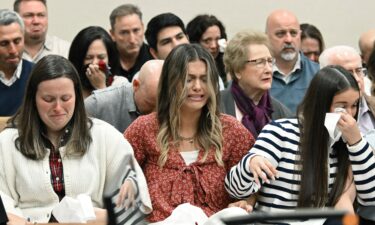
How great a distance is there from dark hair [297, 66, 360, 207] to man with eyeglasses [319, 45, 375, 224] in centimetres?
15

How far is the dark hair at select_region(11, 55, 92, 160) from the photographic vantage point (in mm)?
4012

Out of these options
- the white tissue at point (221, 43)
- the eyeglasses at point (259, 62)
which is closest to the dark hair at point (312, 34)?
the white tissue at point (221, 43)

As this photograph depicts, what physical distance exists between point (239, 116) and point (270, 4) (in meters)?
2.56

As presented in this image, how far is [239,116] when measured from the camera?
185 inches

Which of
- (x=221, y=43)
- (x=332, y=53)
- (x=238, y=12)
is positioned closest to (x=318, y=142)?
(x=332, y=53)

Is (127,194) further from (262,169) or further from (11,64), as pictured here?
(11,64)

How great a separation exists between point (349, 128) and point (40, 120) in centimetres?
132

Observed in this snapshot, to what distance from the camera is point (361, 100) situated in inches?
183

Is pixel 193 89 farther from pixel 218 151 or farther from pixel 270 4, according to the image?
pixel 270 4

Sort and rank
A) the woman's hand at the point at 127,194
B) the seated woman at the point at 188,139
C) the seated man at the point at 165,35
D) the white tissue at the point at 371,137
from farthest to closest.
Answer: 1. the seated man at the point at 165,35
2. the white tissue at the point at 371,137
3. the seated woman at the point at 188,139
4. the woman's hand at the point at 127,194

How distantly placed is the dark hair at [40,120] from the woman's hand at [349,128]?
1.08 meters

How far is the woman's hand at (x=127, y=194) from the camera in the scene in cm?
234

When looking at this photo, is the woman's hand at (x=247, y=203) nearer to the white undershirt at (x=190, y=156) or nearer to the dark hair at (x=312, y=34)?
the white undershirt at (x=190, y=156)

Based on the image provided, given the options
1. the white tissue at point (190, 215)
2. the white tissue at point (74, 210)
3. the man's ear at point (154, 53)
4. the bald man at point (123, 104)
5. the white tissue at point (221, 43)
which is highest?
the white tissue at point (221, 43)
